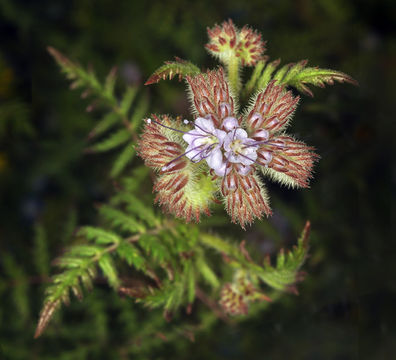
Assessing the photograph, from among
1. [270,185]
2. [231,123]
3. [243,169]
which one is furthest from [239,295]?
[270,185]

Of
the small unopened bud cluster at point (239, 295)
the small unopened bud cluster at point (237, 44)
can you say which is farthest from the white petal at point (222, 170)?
the small unopened bud cluster at point (239, 295)

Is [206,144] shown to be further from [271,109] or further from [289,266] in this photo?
[289,266]

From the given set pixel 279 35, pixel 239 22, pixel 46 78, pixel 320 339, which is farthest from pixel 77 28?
pixel 320 339

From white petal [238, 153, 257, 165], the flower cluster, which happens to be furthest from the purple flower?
white petal [238, 153, 257, 165]

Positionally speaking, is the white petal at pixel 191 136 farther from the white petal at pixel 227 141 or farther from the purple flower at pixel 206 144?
the white petal at pixel 227 141

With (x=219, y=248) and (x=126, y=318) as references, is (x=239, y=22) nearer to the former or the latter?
(x=219, y=248)

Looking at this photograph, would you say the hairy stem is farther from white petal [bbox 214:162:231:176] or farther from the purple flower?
→ white petal [bbox 214:162:231:176]

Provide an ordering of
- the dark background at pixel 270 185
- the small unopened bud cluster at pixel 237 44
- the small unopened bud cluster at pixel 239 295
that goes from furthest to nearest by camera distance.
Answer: the dark background at pixel 270 185
the small unopened bud cluster at pixel 239 295
the small unopened bud cluster at pixel 237 44
